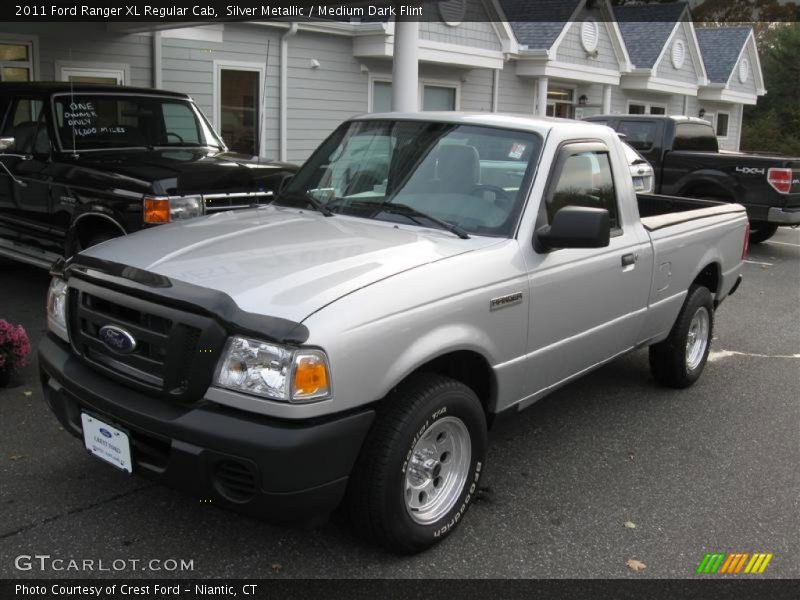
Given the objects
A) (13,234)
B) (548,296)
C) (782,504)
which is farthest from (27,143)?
(782,504)

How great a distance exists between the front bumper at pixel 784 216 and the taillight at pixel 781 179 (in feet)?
0.86

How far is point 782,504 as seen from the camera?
3.96m

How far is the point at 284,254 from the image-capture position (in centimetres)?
334

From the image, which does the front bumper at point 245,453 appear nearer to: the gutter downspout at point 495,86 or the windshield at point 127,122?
the windshield at point 127,122

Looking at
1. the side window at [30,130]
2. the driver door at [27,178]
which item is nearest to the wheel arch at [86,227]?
the driver door at [27,178]

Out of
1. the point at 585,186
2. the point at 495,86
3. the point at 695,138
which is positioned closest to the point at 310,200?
the point at 585,186

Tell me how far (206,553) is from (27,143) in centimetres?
515

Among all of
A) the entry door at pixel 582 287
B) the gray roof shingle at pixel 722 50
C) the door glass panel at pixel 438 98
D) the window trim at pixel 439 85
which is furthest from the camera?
the gray roof shingle at pixel 722 50

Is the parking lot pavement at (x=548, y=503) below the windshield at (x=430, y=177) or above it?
below

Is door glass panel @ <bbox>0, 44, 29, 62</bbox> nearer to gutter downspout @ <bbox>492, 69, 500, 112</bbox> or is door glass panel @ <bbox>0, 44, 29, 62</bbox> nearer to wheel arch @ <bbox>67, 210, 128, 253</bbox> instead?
wheel arch @ <bbox>67, 210, 128, 253</bbox>

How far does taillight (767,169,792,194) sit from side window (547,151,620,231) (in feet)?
26.1

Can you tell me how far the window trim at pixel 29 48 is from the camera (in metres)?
10.5

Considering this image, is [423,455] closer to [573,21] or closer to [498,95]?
[498,95]

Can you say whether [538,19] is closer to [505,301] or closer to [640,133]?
[640,133]
